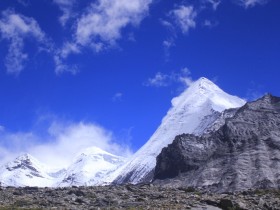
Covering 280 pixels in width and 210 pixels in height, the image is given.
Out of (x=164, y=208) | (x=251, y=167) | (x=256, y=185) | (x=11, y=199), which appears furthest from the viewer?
(x=251, y=167)

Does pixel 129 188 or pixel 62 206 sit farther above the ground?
pixel 129 188

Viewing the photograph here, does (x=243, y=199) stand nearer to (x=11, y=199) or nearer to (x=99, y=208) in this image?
(x=99, y=208)

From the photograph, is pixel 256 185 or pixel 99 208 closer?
pixel 99 208

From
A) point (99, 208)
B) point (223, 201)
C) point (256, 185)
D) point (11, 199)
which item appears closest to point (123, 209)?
point (99, 208)

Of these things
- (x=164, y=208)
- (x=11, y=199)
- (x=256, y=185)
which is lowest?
(x=164, y=208)

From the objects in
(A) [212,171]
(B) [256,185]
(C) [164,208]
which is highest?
(A) [212,171]

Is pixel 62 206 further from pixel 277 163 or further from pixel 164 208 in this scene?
pixel 277 163

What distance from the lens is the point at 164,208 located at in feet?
204

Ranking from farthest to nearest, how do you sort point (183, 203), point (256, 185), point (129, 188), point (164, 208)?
point (256, 185) → point (129, 188) → point (183, 203) → point (164, 208)

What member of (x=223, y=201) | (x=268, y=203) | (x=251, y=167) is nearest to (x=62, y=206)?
(x=223, y=201)

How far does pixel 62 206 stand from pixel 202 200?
58.0 ft

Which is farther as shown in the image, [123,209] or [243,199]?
[243,199]

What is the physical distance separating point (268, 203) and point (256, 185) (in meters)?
104

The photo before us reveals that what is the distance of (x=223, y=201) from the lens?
2494 inches
